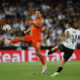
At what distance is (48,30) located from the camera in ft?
66.4

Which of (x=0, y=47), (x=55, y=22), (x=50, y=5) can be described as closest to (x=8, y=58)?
(x=0, y=47)

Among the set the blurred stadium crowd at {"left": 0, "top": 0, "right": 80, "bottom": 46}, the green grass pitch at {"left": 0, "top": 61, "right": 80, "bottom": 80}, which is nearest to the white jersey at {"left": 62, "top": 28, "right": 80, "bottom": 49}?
the green grass pitch at {"left": 0, "top": 61, "right": 80, "bottom": 80}

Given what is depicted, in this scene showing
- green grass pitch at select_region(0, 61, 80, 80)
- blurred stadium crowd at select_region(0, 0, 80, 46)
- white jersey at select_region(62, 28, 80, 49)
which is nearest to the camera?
green grass pitch at select_region(0, 61, 80, 80)

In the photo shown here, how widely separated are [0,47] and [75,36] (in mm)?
8779

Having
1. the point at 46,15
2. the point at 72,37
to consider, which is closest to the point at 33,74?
the point at 72,37

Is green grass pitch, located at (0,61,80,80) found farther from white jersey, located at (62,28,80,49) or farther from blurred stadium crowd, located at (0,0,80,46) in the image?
blurred stadium crowd, located at (0,0,80,46)

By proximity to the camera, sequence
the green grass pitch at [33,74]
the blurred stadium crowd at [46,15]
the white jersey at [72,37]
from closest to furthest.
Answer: the green grass pitch at [33,74] < the white jersey at [72,37] < the blurred stadium crowd at [46,15]

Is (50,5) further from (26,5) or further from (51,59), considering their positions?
(51,59)

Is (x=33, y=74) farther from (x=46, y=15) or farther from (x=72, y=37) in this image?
(x=46, y=15)

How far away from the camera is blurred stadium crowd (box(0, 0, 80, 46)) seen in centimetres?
1984

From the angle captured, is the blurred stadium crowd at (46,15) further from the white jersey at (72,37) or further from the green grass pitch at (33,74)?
the white jersey at (72,37)

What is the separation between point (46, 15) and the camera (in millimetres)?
21625

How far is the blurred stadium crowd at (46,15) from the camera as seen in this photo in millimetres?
19844

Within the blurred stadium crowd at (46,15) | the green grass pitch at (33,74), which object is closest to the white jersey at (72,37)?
the green grass pitch at (33,74)
